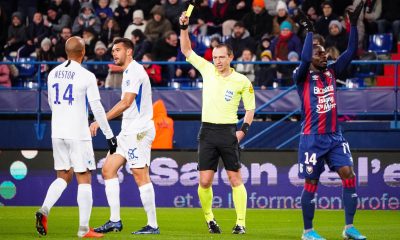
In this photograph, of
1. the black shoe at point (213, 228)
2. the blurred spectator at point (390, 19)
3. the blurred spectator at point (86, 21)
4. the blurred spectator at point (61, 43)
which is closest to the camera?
the black shoe at point (213, 228)

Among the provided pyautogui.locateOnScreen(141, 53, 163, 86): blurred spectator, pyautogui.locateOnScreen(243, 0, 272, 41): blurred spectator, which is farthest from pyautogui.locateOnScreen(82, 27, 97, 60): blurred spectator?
pyautogui.locateOnScreen(243, 0, 272, 41): blurred spectator

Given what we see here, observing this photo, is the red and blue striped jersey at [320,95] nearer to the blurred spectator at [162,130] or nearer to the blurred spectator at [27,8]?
the blurred spectator at [162,130]

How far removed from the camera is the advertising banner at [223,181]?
59.9 feet

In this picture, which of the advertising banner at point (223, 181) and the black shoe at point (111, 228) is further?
the advertising banner at point (223, 181)

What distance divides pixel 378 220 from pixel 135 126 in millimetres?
4727

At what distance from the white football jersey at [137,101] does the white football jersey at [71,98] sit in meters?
0.82

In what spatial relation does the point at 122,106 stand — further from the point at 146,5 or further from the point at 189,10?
the point at 146,5

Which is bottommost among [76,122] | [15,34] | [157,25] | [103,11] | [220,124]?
[220,124]

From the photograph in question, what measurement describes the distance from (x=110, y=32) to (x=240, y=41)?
351 centimetres

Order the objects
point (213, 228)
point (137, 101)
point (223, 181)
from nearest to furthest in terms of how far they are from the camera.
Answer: point (137, 101), point (213, 228), point (223, 181)

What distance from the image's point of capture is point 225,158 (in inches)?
510

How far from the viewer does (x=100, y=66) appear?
2247 cm

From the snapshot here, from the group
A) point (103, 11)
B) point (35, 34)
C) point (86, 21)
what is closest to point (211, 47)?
point (86, 21)

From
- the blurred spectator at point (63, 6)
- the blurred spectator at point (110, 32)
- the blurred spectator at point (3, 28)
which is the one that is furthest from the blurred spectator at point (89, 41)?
the blurred spectator at point (3, 28)
